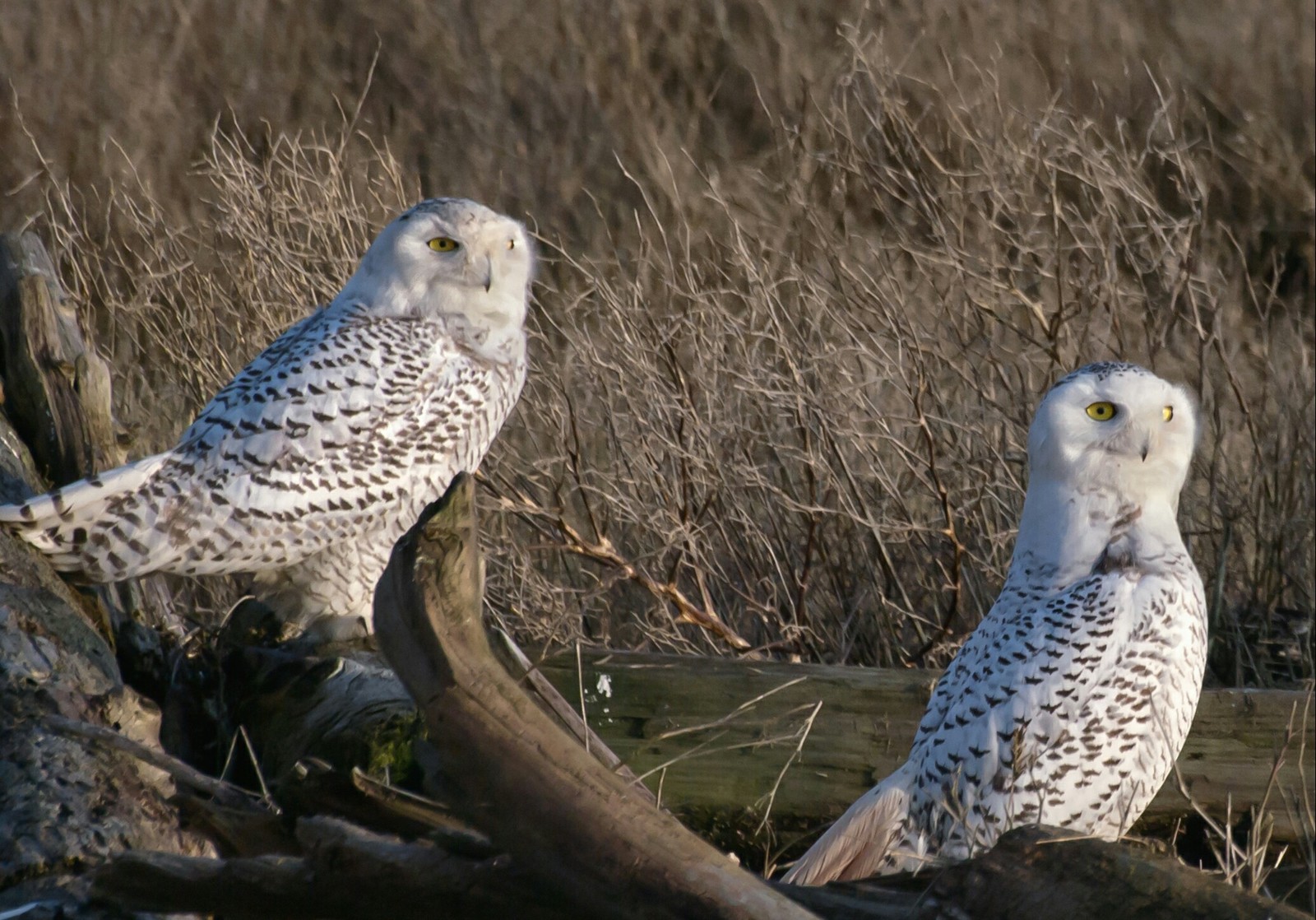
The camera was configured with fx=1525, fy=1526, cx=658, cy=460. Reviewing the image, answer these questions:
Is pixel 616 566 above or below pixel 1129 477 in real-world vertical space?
below

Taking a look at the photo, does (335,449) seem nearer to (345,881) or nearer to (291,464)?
(291,464)

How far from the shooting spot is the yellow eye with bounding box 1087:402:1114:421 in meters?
3.26

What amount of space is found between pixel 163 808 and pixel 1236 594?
384cm

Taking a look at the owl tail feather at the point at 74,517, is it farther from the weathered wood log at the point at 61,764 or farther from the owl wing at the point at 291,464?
the weathered wood log at the point at 61,764

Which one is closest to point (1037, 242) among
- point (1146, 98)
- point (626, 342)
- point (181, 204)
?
point (626, 342)

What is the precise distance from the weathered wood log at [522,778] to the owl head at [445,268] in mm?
2021

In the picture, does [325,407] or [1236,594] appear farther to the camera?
[1236,594]

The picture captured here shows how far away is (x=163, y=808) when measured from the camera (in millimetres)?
2703

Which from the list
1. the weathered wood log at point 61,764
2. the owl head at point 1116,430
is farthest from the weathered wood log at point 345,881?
the owl head at point 1116,430

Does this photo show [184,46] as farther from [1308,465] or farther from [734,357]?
[1308,465]

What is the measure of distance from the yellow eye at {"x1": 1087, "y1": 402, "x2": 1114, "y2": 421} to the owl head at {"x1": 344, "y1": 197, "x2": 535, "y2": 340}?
1.56 meters

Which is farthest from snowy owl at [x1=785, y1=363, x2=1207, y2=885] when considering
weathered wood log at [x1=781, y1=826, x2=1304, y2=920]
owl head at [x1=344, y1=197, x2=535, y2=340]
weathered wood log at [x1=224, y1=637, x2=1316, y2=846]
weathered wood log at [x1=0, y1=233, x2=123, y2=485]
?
weathered wood log at [x1=0, y1=233, x2=123, y2=485]

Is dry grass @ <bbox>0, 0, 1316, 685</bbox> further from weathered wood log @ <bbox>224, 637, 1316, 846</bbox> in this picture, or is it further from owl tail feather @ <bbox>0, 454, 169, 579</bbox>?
owl tail feather @ <bbox>0, 454, 169, 579</bbox>

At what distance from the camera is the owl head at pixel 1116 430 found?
3.24m
